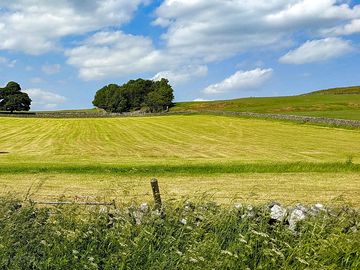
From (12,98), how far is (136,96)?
5310 cm

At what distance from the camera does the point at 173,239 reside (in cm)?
917

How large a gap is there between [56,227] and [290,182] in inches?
614

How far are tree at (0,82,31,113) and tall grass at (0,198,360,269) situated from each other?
150 m

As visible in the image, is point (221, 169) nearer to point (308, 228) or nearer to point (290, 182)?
point (290, 182)

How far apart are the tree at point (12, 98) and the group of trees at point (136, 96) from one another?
1520 inches

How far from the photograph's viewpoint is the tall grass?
8773 millimetres

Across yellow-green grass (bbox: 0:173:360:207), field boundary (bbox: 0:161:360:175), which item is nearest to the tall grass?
yellow-green grass (bbox: 0:173:360:207)

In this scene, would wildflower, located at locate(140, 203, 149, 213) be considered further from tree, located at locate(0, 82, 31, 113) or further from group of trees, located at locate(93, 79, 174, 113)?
group of trees, located at locate(93, 79, 174, 113)

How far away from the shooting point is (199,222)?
988 cm

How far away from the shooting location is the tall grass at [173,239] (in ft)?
28.8

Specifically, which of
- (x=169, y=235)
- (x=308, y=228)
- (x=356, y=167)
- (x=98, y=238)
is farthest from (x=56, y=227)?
(x=356, y=167)

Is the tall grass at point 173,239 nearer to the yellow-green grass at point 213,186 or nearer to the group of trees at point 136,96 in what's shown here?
the yellow-green grass at point 213,186

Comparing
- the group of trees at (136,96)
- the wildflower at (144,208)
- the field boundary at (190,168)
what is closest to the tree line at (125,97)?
the group of trees at (136,96)

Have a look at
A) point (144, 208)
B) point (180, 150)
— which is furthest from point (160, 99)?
point (144, 208)
